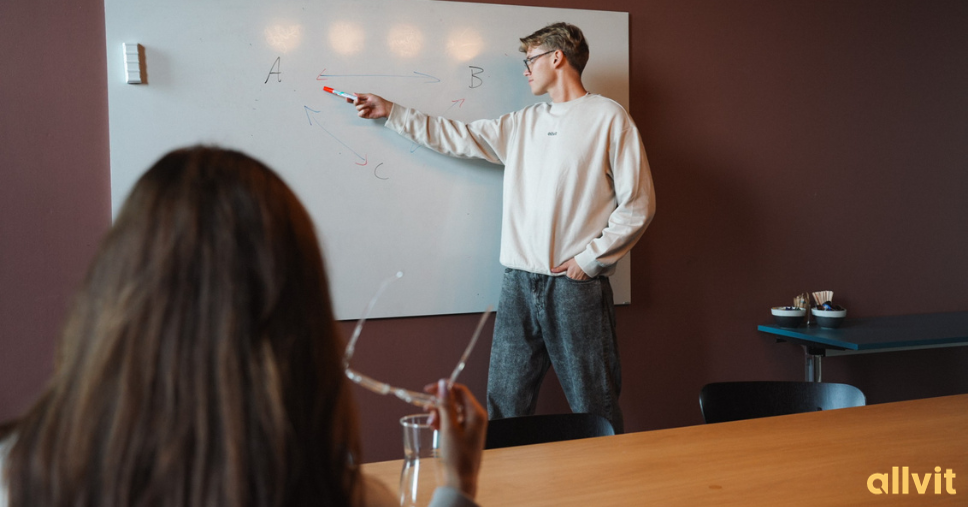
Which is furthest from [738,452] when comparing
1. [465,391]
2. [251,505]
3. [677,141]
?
[677,141]

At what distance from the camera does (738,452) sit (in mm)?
1364

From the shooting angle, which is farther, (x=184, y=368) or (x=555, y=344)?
(x=555, y=344)

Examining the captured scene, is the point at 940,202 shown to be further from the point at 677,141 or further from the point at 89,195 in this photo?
the point at 89,195

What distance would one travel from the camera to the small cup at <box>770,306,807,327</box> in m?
2.97

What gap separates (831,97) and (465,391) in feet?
10.1

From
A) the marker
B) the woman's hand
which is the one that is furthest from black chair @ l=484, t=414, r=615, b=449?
the marker

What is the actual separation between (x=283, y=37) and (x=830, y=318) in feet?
8.19

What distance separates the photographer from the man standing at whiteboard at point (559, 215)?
2416mm

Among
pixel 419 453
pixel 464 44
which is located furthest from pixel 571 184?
pixel 419 453

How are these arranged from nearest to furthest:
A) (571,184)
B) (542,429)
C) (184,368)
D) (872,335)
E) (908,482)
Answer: (184,368)
(908,482)
(542,429)
(571,184)
(872,335)

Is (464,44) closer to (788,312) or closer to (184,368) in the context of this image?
(788,312)

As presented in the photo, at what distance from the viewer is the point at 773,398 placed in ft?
6.05

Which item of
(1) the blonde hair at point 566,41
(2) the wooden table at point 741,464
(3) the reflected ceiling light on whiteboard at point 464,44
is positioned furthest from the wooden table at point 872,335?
(3) the reflected ceiling light on whiteboard at point 464,44

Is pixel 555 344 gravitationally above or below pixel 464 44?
below
